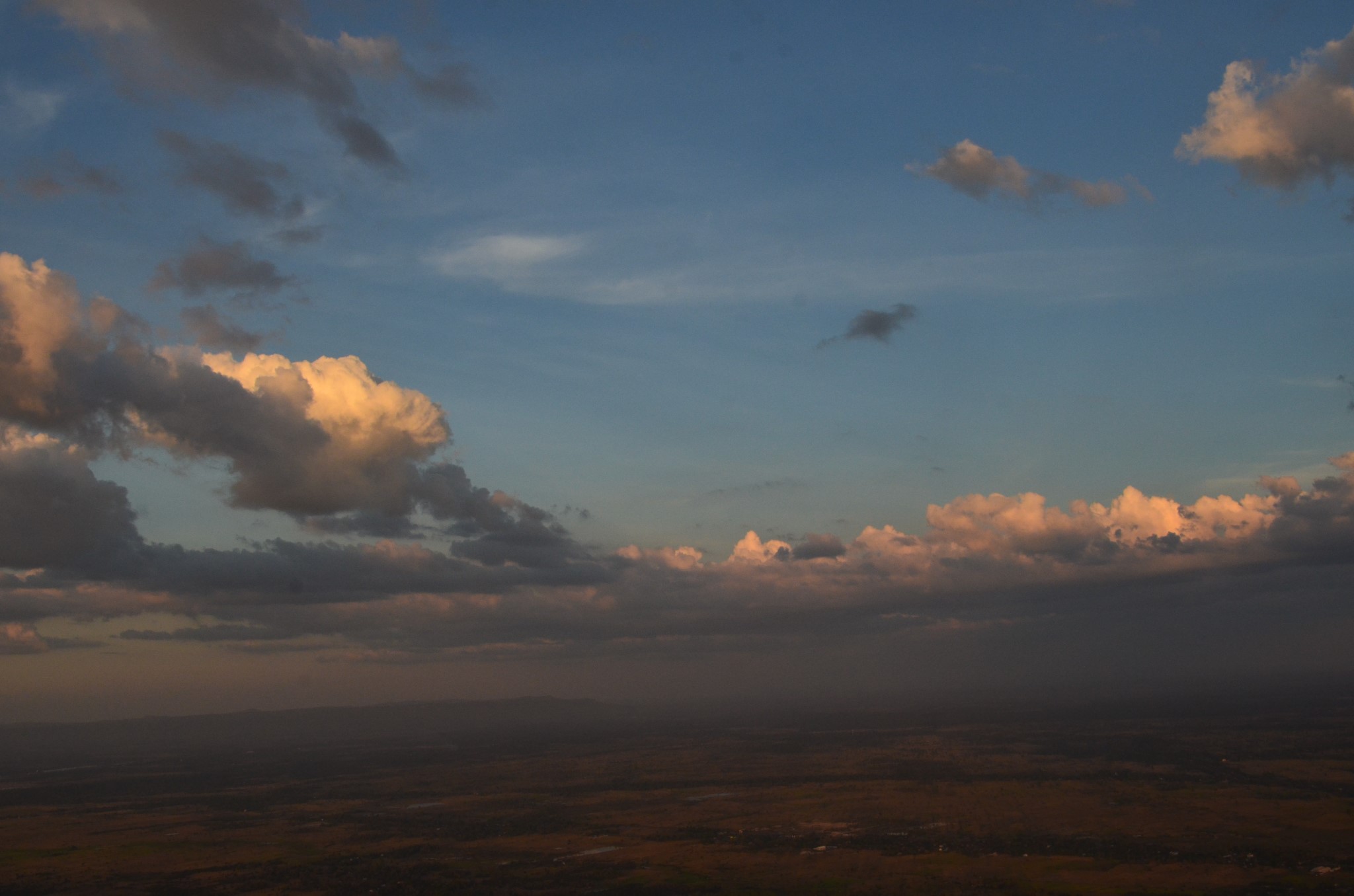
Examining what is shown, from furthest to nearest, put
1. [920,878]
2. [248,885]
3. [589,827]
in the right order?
[589,827]
[248,885]
[920,878]

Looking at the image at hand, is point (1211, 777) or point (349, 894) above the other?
point (349, 894)

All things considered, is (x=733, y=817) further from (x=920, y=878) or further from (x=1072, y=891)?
(x=1072, y=891)

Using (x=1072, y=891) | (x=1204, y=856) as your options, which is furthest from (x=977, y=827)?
(x=1072, y=891)

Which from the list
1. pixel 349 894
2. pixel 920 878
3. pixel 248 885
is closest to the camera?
pixel 920 878

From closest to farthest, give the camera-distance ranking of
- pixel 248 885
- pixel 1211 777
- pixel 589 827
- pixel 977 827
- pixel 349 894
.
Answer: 1. pixel 349 894
2. pixel 248 885
3. pixel 977 827
4. pixel 589 827
5. pixel 1211 777

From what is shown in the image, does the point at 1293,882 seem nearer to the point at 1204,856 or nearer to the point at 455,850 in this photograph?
the point at 1204,856

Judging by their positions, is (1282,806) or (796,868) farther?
(1282,806)

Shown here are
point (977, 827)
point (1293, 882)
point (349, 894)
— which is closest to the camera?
point (1293, 882)

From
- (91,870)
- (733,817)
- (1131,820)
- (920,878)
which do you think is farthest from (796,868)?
(91,870)

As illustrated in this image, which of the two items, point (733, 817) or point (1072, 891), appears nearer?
point (1072, 891)
